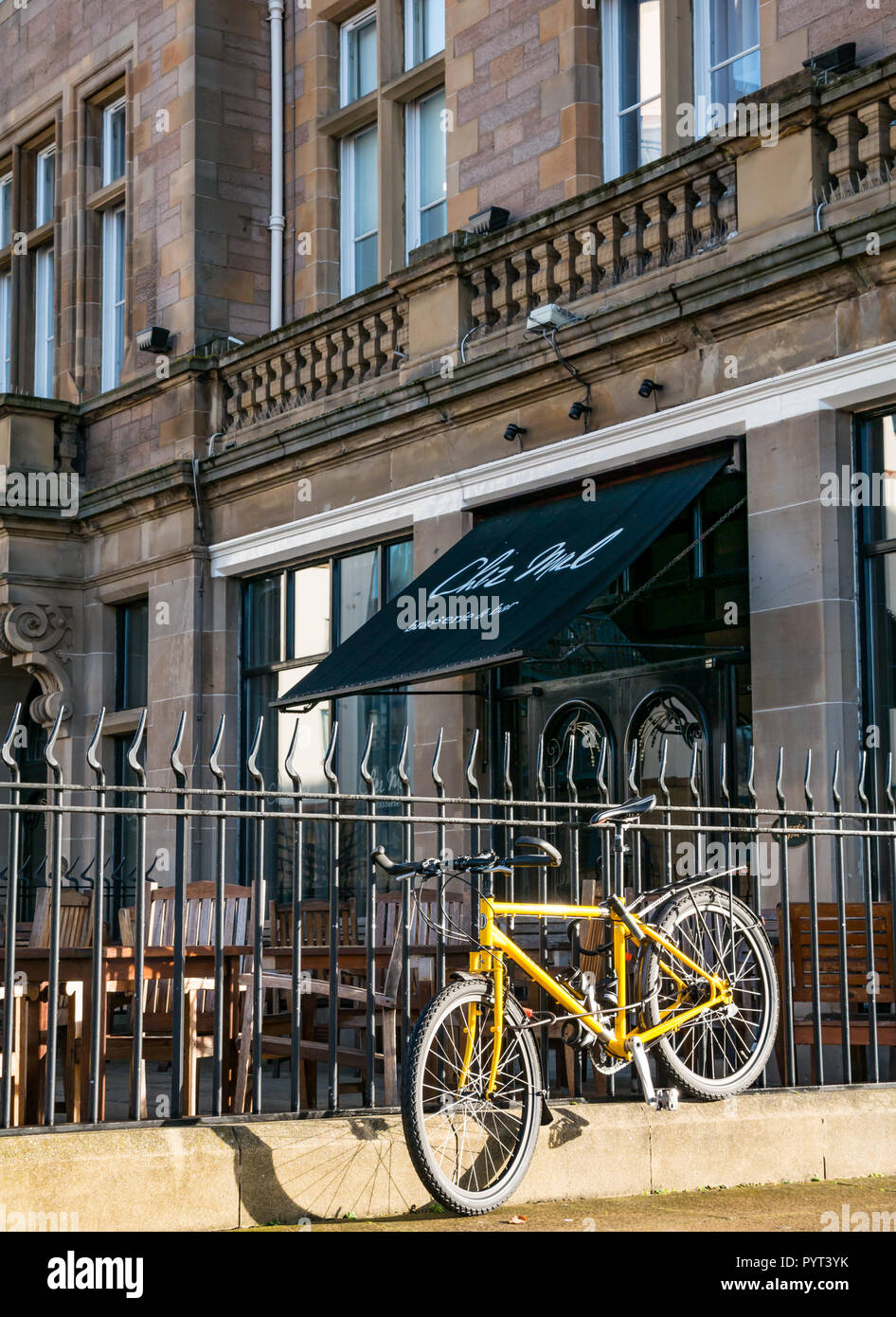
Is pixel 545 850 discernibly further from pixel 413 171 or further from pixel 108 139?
pixel 108 139

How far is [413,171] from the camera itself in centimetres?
1593

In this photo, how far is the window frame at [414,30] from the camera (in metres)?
15.9

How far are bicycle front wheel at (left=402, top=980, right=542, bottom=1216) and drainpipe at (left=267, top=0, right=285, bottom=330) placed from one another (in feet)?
39.6

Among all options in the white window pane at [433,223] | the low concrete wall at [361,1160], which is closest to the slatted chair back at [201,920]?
the low concrete wall at [361,1160]

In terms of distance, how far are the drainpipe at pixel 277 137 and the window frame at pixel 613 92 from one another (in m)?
4.49

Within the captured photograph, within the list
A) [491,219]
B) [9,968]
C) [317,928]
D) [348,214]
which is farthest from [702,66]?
[9,968]

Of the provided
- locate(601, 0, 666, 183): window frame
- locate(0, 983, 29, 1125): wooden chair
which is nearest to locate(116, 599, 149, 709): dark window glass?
locate(601, 0, 666, 183): window frame

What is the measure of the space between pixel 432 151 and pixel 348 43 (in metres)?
1.93

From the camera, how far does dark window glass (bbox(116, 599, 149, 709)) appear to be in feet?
58.1

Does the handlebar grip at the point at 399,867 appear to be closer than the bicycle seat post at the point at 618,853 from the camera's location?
Yes

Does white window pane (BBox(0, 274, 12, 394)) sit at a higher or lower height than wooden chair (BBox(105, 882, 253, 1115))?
higher

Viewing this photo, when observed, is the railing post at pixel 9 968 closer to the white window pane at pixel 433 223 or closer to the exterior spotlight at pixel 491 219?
the exterior spotlight at pixel 491 219

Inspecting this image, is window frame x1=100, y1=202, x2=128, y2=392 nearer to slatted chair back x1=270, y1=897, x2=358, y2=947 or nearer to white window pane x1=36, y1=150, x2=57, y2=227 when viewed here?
white window pane x1=36, y1=150, x2=57, y2=227
